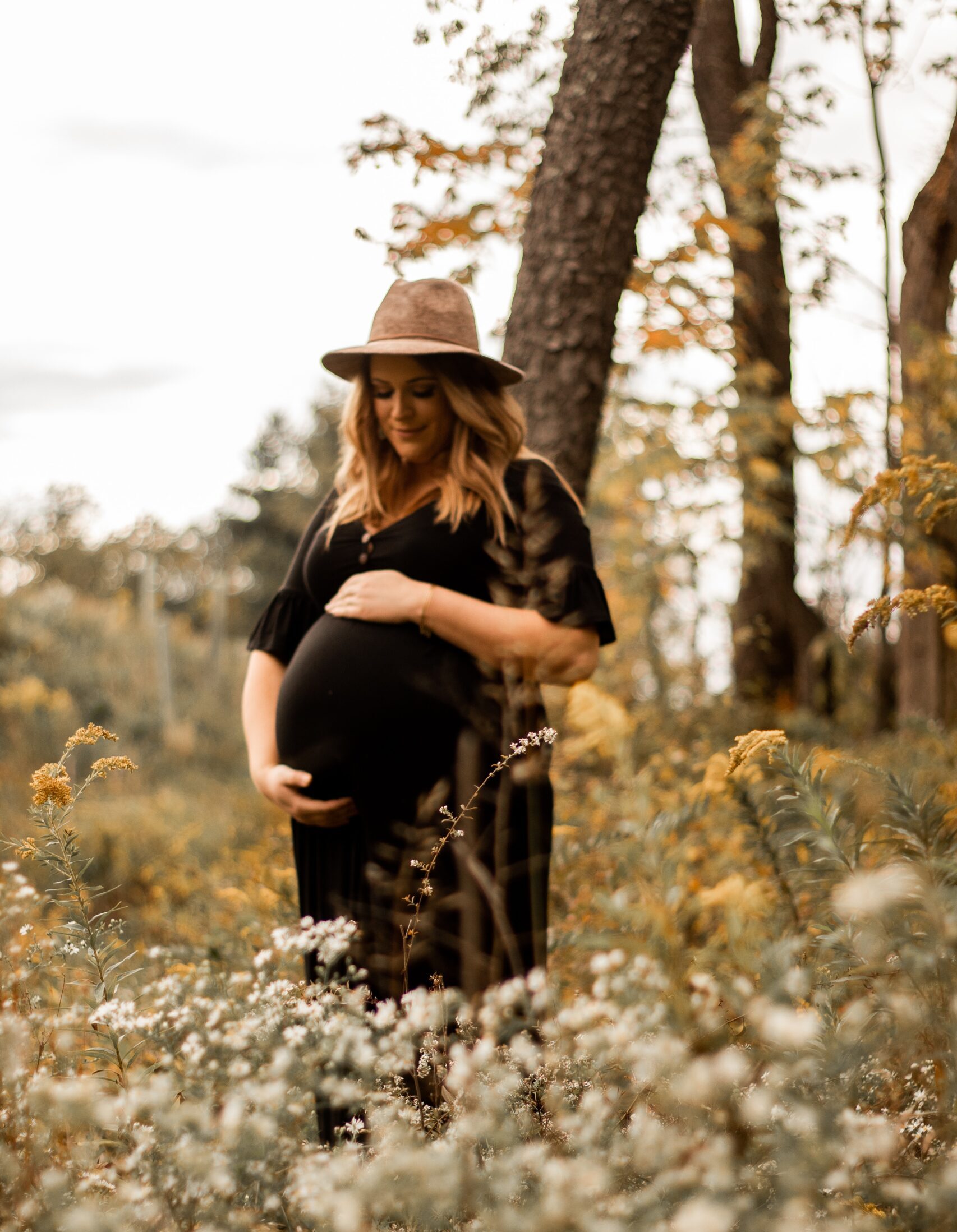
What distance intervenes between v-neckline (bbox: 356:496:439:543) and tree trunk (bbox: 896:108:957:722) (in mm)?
3998

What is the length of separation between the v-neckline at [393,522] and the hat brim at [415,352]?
312 mm

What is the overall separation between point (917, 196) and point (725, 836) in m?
4.36

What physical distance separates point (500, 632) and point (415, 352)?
60 cm

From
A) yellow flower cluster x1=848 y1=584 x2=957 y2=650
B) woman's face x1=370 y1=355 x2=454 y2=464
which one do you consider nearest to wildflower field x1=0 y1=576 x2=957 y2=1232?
yellow flower cluster x1=848 y1=584 x2=957 y2=650

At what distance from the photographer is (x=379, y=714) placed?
201 centimetres

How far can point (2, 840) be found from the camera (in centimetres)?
138

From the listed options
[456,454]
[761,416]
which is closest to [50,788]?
[456,454]

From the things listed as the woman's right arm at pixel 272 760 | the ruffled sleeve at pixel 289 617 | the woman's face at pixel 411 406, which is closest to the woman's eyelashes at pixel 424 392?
the woman's face at pixel 411 406

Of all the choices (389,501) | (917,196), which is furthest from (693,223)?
(389,501)

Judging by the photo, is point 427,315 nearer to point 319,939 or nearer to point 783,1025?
point 319,939

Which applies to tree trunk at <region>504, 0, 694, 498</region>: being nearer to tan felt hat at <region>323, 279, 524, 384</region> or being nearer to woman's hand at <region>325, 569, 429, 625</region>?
tan felt hat at <region>323, 279, 524, 384</region>

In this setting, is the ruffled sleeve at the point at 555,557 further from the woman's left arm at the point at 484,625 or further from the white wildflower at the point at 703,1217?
the white wildflower at the point at 703,1217

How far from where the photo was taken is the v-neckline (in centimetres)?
215

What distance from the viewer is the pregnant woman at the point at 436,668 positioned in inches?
77.7
